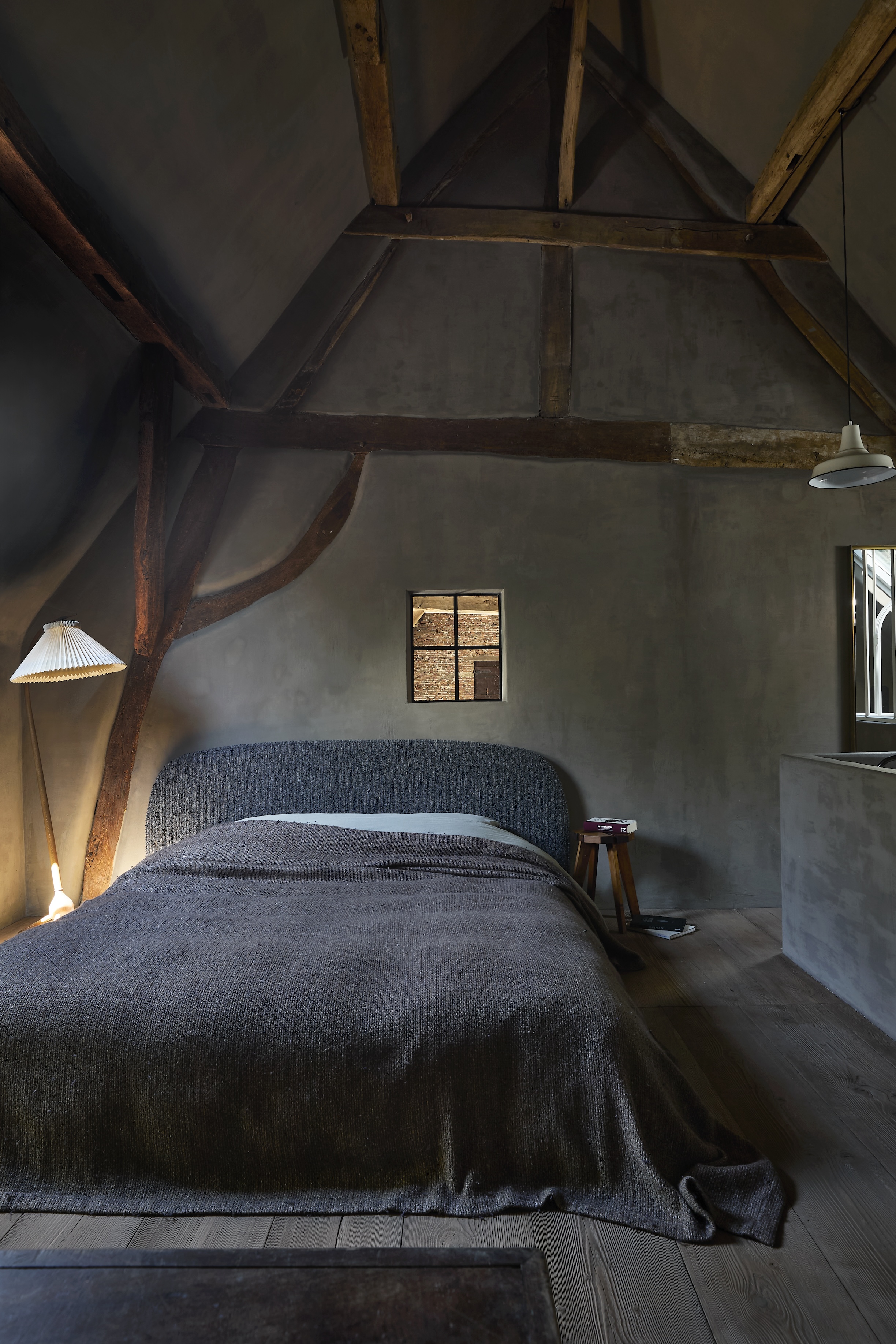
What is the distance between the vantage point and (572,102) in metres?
3.67

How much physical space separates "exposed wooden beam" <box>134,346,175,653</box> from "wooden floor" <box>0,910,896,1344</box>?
2450 millimetres

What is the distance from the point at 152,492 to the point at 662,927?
9.99ft

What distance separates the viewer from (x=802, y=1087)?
2.32 meters

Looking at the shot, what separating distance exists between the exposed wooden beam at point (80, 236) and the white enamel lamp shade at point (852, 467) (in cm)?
256

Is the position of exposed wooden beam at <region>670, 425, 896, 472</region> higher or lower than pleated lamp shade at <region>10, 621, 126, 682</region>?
higher

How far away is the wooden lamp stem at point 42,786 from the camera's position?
3.51 m

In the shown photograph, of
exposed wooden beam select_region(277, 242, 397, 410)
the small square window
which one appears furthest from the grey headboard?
exposed wooden beam select_region(277, 242, 397, 410)

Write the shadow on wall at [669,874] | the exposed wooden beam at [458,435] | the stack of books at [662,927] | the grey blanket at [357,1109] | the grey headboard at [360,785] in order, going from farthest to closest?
1. the shadow on wall at [669,874]
2. the exposed wooden beam at [458,435]
3. the grey headboard at [360,785]
4. the stack of books at [662,927]
5. the grey blanket at [357,1109]

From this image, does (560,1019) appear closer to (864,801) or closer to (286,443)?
(864,801)

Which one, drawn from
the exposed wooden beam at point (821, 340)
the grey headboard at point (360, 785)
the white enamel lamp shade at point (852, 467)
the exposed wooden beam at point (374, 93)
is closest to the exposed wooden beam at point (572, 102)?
the exposed wooden beam at point (374, 93)

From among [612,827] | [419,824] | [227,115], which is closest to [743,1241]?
[419,824]

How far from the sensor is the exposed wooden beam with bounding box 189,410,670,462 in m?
3.95

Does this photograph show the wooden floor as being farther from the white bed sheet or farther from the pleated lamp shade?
the pleated lamp shade

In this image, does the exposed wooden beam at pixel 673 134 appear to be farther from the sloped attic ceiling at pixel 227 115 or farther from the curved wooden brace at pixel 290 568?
the curved wooden brace at pixel 290 568
